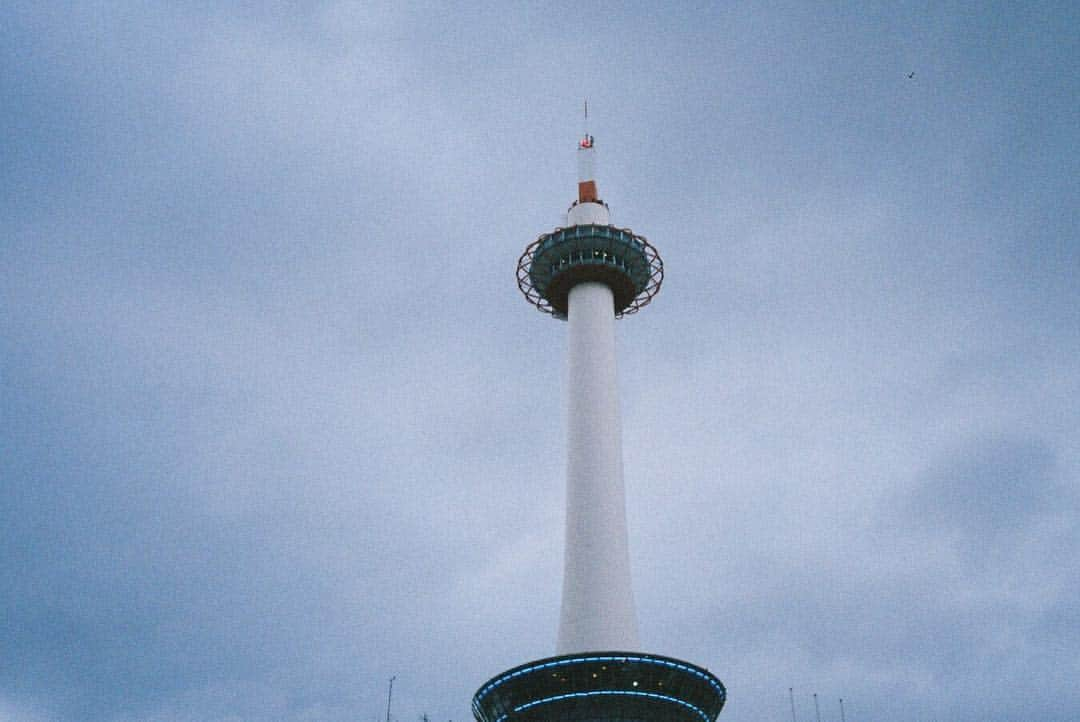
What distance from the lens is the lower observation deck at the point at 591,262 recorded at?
11981 centimetres

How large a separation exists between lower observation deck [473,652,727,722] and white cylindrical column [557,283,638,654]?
331 cm

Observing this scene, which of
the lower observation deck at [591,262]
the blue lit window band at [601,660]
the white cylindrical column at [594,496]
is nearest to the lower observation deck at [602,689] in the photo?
the blue lit window band at [601,660]

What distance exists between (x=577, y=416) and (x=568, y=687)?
2882 centimetres

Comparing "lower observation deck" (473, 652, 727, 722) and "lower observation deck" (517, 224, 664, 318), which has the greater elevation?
"lower observation deck" (517, 224, 664, 318)

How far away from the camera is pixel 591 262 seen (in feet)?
390

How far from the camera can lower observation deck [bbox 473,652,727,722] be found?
89938mm

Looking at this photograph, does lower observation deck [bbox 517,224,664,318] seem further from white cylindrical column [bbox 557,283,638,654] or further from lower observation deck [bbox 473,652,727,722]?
lower observation deck [bbox 473,652,727,722]

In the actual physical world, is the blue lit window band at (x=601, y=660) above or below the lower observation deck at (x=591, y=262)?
below

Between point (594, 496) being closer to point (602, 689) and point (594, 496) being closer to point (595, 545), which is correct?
point (595, 545)

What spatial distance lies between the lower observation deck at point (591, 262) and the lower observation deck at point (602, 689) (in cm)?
4617

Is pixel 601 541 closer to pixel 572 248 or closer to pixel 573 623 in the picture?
pixel 573 623

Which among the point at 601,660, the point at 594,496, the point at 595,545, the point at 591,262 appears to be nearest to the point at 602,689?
the point at 601,660

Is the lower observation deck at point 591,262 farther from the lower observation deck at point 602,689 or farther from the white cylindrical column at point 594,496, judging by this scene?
the lower observation deck at point 602,689

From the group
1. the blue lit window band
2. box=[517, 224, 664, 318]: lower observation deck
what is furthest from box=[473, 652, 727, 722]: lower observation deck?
box=[517, 224, 664, 318]: lower observation deck
